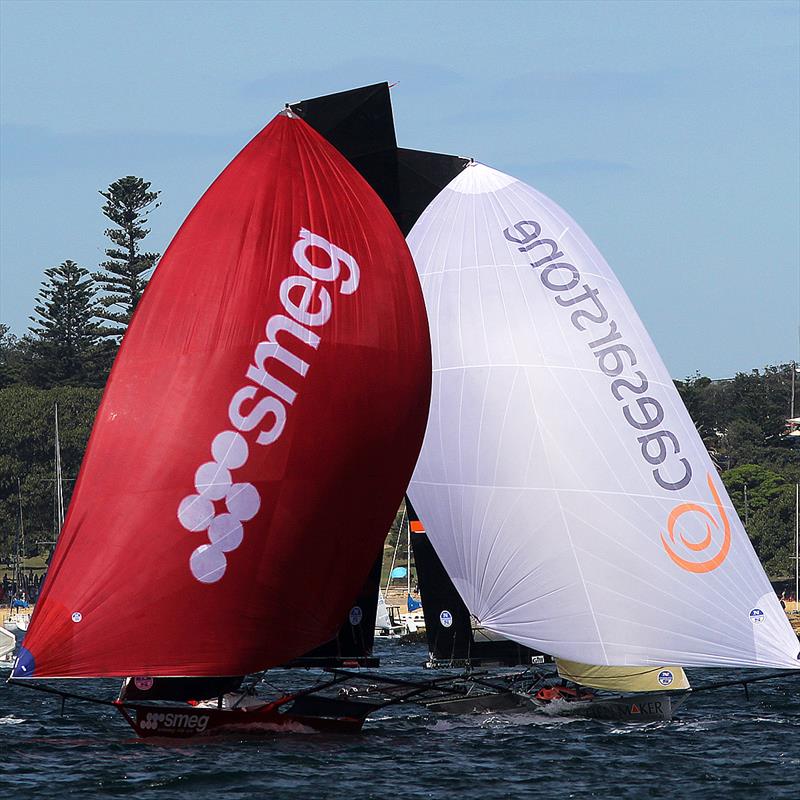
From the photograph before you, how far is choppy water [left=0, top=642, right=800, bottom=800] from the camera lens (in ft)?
64.2

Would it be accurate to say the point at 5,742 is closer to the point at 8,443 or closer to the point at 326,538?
the point at 326,538

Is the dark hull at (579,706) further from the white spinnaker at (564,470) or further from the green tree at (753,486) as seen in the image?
the green tree at (753,486)

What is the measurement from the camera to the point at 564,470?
78.7 feet

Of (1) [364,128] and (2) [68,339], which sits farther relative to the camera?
(2) [68,339]

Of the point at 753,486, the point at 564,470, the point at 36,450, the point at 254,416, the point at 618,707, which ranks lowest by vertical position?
the point at 618,707

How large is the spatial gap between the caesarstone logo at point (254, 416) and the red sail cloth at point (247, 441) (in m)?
0.02

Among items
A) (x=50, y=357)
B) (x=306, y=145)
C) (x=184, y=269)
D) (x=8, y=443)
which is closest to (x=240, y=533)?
(x=184, y=269)

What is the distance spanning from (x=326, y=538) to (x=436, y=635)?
223 inches

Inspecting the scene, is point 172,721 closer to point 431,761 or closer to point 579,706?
point 431,761

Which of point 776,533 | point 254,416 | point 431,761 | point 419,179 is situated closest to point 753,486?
point 776,533

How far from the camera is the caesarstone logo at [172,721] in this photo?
21422 millimetres

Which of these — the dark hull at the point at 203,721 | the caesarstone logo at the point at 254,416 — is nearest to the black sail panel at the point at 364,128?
the caesarstone logo at the point at 254,416

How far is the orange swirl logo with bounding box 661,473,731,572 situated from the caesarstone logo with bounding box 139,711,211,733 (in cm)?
670

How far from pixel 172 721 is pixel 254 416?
4.09m
